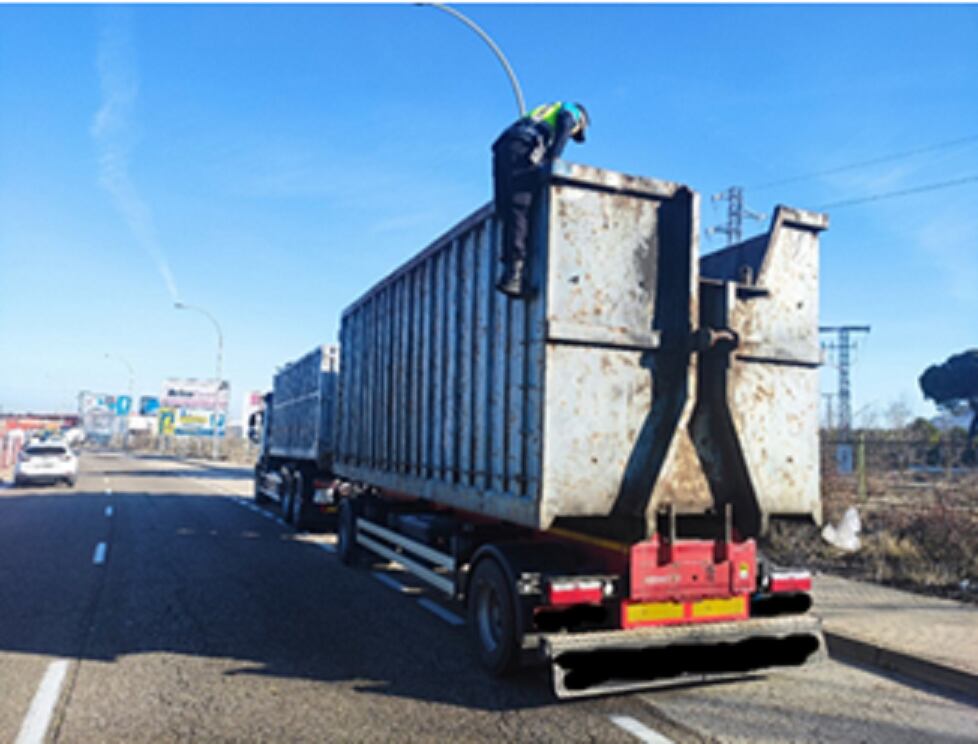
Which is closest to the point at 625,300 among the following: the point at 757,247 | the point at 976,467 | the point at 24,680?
the point at 757,247

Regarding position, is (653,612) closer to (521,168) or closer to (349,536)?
(521,168)

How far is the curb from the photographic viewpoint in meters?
5.30

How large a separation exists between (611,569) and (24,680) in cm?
406

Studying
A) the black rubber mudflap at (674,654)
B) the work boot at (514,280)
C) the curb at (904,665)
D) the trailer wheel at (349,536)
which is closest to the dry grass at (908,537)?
the curb at (904,665)

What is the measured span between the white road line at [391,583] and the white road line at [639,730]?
4.12 metres

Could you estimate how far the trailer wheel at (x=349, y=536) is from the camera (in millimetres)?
9688

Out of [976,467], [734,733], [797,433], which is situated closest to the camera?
[734,733]

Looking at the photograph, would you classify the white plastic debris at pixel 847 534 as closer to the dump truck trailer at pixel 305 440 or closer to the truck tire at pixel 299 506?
the dump truck trailer at pixel 305 440

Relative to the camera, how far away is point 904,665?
5750 mm

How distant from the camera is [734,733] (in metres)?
4.40

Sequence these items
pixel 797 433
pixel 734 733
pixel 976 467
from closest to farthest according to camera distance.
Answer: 1. pixel 734 733
2. pixel 797 433
3. pixel 976 467

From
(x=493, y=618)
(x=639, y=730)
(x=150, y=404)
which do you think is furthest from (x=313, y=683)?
(x=150, y=404)

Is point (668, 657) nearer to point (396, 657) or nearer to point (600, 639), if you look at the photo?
point (600, 639)

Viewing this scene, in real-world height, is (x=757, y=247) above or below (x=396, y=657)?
above
